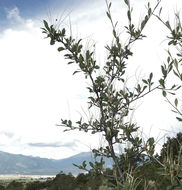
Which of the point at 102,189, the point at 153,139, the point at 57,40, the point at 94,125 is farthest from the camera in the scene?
the point at 102,189

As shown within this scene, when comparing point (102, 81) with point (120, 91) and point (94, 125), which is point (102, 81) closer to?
point (120, 91)

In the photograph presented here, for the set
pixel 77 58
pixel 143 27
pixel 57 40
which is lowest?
pixel 77 58

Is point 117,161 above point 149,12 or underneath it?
underneath

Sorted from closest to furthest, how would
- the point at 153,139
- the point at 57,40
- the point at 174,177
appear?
the point at 174,177, the point at 153,139, the point at 57,40

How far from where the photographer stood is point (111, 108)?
2676mm

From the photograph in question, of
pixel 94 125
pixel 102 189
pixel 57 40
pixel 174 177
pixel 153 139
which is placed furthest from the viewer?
pixel 102 189

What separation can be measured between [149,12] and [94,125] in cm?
153

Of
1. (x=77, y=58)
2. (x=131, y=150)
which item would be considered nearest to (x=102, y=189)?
(x=131, y=150)

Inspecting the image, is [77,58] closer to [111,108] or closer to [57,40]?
[57,40]

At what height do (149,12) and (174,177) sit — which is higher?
(149,12)

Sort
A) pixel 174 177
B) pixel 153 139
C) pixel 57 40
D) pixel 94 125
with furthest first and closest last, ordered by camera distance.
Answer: pixel 94 125
pixel 57 40
pixel 153 139
pixel 174 177

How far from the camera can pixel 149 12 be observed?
2.63 meters

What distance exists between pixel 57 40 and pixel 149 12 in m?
1.15

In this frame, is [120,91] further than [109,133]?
Yes
